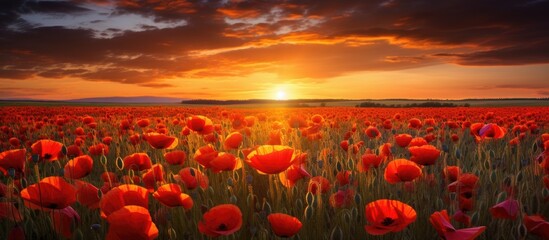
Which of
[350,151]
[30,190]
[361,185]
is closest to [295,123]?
[350,151]

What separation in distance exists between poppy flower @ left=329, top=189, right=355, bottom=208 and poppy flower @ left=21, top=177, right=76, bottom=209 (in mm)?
1331

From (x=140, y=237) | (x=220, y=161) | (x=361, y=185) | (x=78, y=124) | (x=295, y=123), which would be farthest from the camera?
(x=78, y=124)

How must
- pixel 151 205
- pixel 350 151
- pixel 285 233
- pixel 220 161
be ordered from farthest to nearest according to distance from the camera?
pixel 350 151 → pixel 151 205 → pixel 220 161 → pixel 285 233

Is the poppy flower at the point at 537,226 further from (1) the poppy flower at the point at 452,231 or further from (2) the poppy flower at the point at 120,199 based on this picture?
(2) the poppy flower at the point at 120,199

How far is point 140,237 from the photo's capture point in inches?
52.8

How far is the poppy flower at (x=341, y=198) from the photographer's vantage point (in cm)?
232

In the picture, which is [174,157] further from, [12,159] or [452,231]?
[452,231]

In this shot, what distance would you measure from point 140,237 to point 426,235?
1695 mm

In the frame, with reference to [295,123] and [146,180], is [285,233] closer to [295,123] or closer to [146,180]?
[146,180]

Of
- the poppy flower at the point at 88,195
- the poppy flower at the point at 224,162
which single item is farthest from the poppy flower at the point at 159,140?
the poppy flower at the point at 88,195

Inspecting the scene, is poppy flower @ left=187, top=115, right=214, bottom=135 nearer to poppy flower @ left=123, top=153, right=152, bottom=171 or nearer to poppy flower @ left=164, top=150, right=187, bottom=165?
poppy flower @ left=164, top=150, right=187, bottom=165

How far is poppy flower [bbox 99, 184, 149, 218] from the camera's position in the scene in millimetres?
1521

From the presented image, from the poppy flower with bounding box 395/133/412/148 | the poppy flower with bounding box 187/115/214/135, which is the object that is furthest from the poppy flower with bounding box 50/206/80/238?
the poppy flower with bounding box 395/133/412/148

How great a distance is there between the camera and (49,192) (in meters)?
1.63
